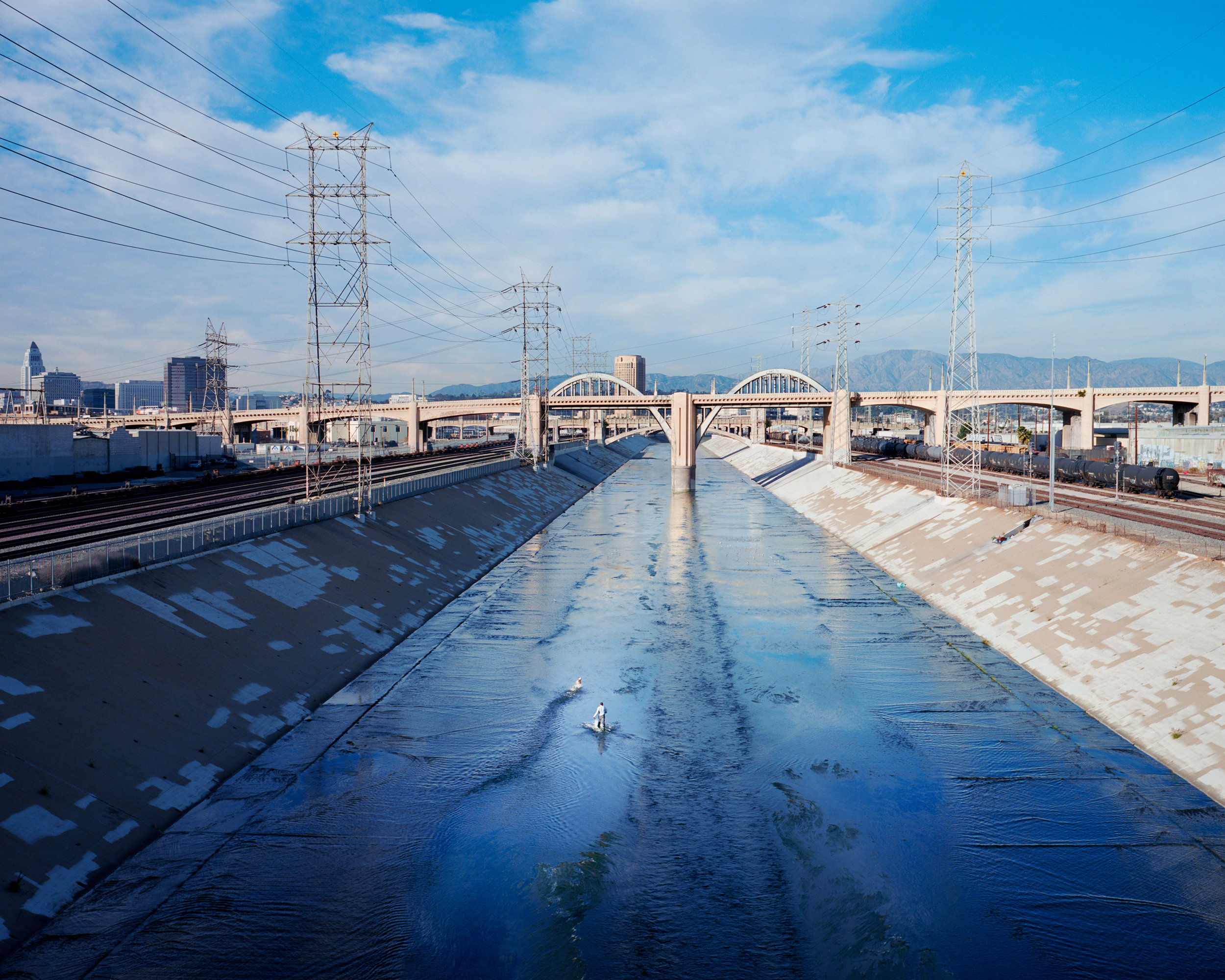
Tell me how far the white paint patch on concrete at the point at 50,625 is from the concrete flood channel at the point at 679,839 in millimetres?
5926

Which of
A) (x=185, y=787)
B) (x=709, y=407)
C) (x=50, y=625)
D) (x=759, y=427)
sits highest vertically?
(x=709, y=407)

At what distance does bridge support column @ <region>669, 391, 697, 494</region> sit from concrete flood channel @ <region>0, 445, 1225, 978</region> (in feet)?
225

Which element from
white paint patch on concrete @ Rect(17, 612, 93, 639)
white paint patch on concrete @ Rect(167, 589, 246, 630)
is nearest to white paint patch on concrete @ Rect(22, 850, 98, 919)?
white paint patch on concrete @ Rect(17, 612, 93, 639)

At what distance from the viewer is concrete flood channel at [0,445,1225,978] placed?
13180mm

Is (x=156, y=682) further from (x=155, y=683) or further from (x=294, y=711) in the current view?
(x=294, y=711)

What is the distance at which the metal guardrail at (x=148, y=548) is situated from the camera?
65.2ft

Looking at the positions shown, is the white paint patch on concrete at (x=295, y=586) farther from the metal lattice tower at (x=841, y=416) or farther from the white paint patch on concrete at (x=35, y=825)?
the metal lattice tower at (x=841, y=416)

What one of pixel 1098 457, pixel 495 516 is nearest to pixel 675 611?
pixel 495 516

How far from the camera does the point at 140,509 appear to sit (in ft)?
130

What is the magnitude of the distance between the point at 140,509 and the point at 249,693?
2319 centimetres

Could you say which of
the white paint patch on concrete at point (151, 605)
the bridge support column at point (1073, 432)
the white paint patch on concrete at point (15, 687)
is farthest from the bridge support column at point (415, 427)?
the white paint patch on concrete at point (15, 687)

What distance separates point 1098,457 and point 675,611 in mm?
56876

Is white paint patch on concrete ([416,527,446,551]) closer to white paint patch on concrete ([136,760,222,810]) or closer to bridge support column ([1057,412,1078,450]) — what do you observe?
white paint patch on concrete ([136,760,222,810])

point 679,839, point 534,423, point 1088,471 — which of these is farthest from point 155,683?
point 534,423
